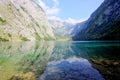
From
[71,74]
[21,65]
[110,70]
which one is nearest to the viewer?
[71,74]

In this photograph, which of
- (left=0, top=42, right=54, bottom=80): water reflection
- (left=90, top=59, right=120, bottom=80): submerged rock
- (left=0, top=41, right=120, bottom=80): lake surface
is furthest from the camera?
(left=0, top=42, right=54, bottom=80): water reflection

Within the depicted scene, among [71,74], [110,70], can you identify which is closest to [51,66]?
[71,74]

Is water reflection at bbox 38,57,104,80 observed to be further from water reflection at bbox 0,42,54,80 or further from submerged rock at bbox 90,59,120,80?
water reflection at bbox 0,42,54,80

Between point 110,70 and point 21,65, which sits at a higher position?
point 21,65

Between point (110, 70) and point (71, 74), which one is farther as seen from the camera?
point (110, 70)

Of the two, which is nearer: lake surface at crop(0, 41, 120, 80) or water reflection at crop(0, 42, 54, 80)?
lake surface at crop(0, 41, 120, 80)

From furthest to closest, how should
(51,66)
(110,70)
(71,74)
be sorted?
1. (51,66)
2. (110,70)
3. (71,74)

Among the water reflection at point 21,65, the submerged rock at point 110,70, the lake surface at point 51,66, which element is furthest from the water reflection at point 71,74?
the water reflection at point 21,65

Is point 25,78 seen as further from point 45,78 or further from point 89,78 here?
point 89,78

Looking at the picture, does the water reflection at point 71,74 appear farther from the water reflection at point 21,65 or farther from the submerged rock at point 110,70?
the water reflection at point 21,65

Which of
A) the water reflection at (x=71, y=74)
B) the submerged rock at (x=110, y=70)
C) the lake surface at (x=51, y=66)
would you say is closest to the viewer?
the submerged rock at (x=110, y=70)

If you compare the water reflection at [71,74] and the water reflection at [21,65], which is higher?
the water reflection at [21,65]

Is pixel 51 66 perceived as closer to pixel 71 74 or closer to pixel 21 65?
pixel 21 65

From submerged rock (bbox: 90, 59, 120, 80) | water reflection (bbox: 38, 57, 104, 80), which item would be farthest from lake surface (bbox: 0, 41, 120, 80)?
submerged rock (bbox: 90, 59, 120, 80)
